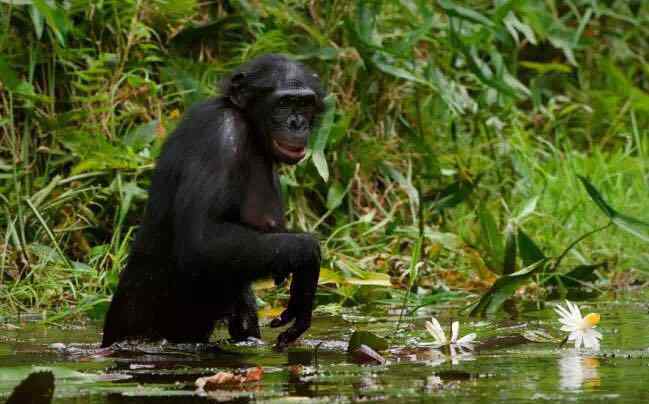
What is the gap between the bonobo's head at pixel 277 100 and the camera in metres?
5.23

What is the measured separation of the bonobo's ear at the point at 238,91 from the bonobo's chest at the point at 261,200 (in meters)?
0.25

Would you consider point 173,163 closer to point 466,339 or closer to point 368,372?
point 466,339

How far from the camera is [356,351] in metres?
4.17

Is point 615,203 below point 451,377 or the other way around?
the other way around

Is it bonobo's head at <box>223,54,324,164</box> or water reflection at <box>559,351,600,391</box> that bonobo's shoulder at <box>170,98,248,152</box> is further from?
water reflection at <box>559,351,600,391</box>

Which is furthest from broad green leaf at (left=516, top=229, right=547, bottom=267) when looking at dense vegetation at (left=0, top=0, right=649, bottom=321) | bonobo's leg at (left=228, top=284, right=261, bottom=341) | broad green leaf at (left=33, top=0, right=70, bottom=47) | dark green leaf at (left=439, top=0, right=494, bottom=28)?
broad green leaf at (left=33, top=0, right=70, bottom=47)

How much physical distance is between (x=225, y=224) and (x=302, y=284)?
1.20 feet

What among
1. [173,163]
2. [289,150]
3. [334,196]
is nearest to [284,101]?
[289,150]

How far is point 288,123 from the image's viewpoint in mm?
5230

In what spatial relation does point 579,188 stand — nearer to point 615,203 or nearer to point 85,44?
point 615,203

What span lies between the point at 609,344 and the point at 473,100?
440cm

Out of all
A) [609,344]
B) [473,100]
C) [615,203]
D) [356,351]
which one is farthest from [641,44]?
[356,351]

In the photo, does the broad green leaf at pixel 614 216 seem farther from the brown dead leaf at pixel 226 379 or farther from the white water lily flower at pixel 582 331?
the brown dead leaf at pixel 226 379

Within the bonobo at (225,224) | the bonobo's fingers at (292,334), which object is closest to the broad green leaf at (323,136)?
the bonobo at (225,224)
